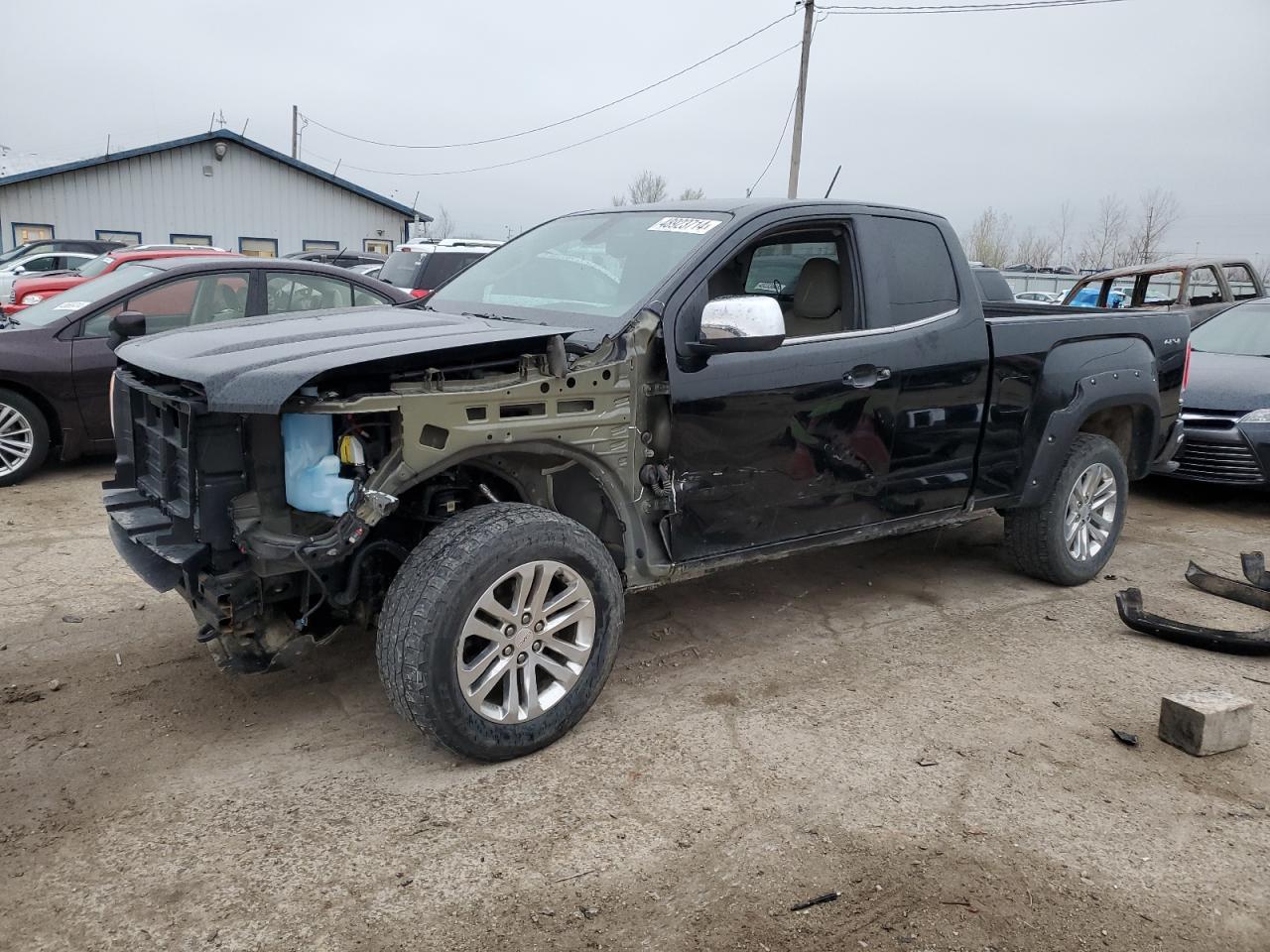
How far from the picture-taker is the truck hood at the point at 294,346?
2803mm

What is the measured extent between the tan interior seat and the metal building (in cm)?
2749

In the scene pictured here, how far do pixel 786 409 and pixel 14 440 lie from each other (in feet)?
18.8

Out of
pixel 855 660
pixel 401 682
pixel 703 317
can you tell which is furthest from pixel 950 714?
pixel 401 682

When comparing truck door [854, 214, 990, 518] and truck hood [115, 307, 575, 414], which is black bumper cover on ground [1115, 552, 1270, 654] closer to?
truck door [854, 214, 990, 518]

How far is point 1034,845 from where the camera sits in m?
2.88

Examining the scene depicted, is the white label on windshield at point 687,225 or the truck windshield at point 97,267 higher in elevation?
the white label on windshield at point 687,225

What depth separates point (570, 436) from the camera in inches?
133

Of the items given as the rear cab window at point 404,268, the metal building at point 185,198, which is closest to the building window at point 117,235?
the metal building at point 185,198

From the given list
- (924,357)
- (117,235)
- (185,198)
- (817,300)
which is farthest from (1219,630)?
(117,235)

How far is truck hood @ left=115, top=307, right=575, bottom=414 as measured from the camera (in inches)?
110

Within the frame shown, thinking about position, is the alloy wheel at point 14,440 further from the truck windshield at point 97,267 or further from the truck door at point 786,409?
the truck door at point 786,409

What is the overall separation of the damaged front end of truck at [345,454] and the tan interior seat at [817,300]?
1011mm

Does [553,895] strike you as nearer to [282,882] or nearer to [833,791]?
[282,882]

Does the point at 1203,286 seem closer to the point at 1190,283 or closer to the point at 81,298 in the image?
the point at 1190,283
